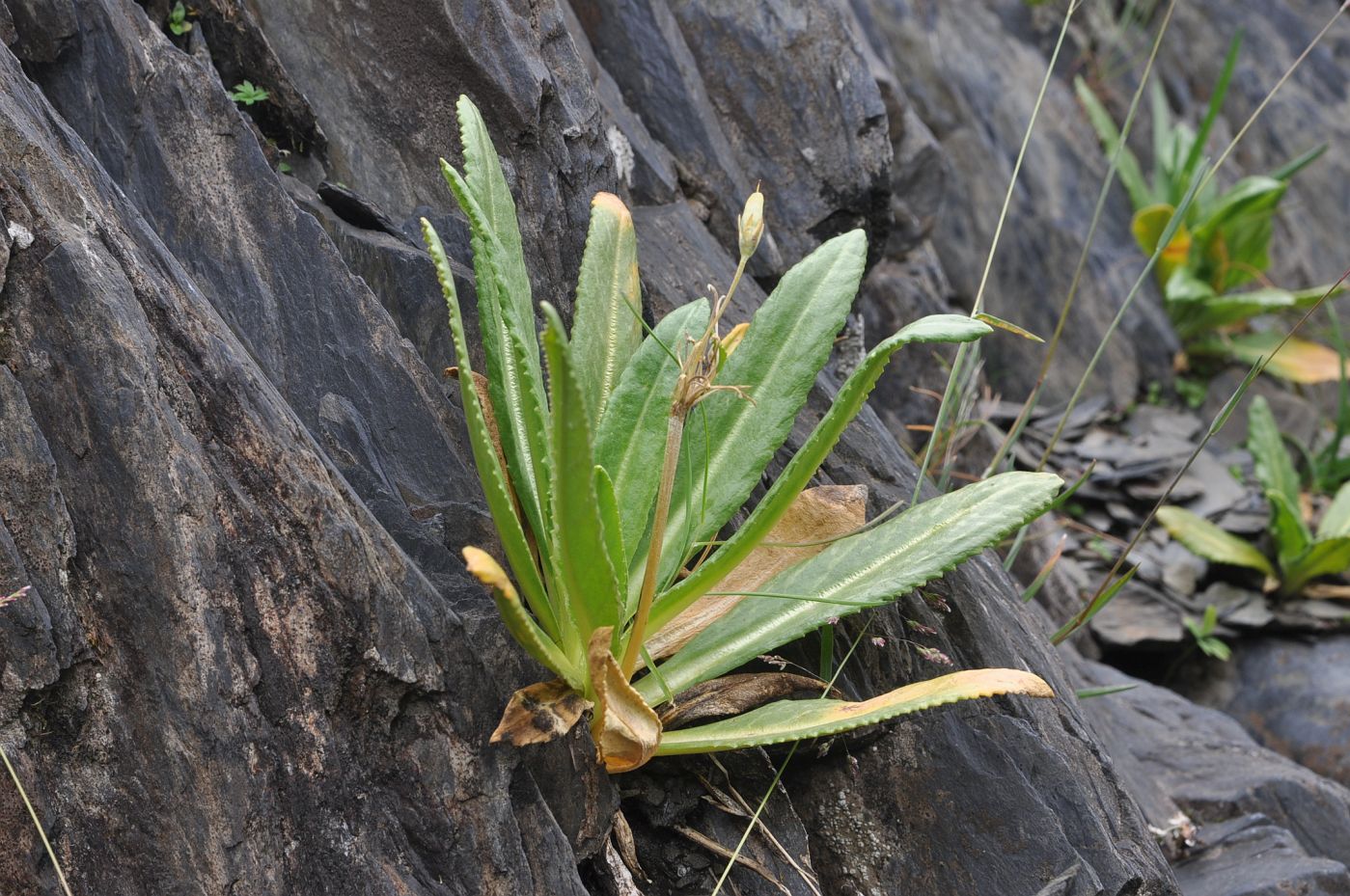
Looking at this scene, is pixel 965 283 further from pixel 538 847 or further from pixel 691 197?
pixel 538 847

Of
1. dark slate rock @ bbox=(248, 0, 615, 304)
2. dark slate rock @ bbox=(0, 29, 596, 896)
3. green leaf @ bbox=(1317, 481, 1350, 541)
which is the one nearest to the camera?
dark slate rock @ bbox=(0, 29, 596, 896)

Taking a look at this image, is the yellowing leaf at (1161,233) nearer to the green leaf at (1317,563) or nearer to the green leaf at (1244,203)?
the green leaf at (1244,203)

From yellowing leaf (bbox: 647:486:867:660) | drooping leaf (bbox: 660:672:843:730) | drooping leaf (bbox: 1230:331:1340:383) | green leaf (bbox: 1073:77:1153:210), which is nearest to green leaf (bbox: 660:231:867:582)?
yellowing leaf (bbox: 647:486:867:660)

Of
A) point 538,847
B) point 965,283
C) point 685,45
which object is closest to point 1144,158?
point 965,283

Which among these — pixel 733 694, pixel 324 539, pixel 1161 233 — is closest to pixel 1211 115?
pixel 1161 233

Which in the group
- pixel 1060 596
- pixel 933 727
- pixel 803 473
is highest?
pixel 803 473

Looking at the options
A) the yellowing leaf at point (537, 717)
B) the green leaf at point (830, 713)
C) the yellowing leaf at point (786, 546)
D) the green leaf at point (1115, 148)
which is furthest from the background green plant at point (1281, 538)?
the yellowing leaf at point (537, 717)

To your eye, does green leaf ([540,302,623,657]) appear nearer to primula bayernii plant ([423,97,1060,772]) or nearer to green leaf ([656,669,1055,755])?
primula bayernii plant ([423,97,1060,772])
